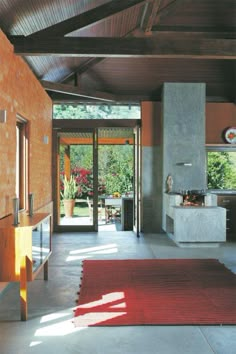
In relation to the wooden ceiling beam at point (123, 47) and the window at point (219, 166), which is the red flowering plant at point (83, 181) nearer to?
the window at point (219, 166)

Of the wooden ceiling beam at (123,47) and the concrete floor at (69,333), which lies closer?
the concrete floor at (69,333)

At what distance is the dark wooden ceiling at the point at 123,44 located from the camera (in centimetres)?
552

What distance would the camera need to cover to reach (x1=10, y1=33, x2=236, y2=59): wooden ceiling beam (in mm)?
5480

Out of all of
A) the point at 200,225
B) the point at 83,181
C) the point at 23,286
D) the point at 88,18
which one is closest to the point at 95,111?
the point at 83,181

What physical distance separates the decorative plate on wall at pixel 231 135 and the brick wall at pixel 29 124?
4057 millimetres

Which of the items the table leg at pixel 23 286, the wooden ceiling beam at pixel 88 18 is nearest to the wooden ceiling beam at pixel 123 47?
the wooden ceiling beam at pixel 88 18

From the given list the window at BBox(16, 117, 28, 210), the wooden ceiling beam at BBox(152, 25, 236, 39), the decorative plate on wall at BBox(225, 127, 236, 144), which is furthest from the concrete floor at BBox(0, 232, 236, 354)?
the decorative plate on wall at BBox(225, 127, 236, 144)

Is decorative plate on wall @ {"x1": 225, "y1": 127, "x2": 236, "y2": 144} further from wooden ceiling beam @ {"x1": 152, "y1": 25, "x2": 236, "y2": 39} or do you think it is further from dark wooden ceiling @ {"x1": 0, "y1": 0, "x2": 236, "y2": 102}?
wooden ceiling beam @ {"x1": 152, "y1": 25, "x2": 236, "y2": 39}

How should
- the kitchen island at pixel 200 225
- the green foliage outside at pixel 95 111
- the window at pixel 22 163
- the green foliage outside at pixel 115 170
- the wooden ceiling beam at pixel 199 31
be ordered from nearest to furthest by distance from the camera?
the window at pixel 22 163
the kitchen island at pixel 200 225
the wooden ceiling beam at pixel 199 31
the green foliage outside at pixel 95 111
the green foliage outside at pixel 115 170

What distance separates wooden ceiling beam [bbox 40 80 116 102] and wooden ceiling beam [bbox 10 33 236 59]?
256 centimetres

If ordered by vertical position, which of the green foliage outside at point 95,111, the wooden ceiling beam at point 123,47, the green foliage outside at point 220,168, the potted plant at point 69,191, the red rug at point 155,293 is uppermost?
the wooden ceiling beam at point 123,47

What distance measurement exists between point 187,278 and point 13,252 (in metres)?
2.41

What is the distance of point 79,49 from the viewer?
218 inches

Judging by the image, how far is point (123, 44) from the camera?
5578 mm
